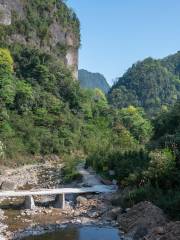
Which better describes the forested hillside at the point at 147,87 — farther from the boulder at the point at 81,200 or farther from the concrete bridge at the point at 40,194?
the boulder at the point at 81,200

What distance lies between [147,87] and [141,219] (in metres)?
108

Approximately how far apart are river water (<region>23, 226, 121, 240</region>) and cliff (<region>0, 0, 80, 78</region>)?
2001 inches

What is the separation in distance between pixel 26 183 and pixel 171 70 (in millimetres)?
120210

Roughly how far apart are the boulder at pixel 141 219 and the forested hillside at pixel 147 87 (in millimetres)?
91642

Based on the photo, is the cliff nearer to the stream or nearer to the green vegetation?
the green vegetation

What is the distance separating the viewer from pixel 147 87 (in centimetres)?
12594

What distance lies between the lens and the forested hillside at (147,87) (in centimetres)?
11800

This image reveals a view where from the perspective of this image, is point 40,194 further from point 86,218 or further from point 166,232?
point 166,232

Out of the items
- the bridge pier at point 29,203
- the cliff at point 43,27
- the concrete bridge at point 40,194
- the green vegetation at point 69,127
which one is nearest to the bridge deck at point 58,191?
the concrete bridge at point 40,194

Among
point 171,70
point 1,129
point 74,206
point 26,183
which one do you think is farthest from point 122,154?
point 171,70

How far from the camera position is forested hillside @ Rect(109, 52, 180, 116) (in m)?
118

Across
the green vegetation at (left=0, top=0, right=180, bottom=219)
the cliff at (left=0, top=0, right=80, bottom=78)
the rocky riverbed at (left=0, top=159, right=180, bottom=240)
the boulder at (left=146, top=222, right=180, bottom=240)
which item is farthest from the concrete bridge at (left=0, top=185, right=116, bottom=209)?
the cliff at (left=0, top=0, right=80, bottom=78)

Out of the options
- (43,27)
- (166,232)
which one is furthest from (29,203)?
(43,27)

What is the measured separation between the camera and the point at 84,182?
31.5 meters
